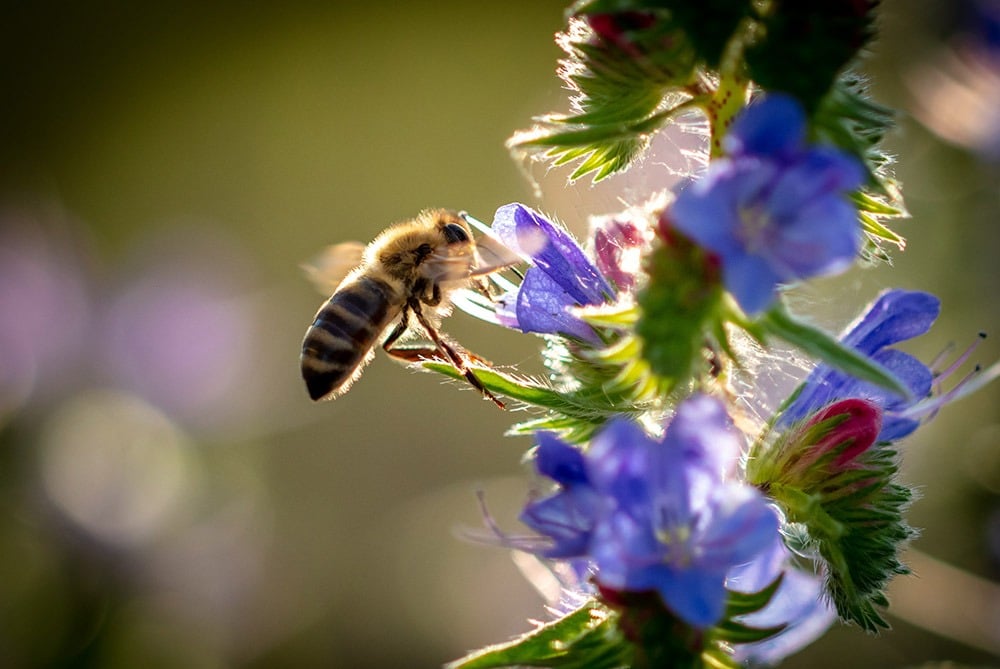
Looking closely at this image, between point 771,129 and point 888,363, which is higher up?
point 771,129

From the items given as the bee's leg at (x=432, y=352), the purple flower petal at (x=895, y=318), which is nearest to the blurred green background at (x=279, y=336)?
the bee's leg at (x=432, y=352)

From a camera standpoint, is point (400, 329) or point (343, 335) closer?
point (343, 335)

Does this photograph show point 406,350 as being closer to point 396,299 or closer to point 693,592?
point 396,299

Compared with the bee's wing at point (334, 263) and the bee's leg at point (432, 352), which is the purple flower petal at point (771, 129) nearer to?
the bee's leg at point (432, 352)

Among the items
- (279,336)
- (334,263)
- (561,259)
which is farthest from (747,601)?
(279,336)

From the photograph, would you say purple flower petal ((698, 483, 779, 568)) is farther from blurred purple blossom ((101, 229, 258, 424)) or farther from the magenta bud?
blurred purple blossom ((101, 229, 258, 424))

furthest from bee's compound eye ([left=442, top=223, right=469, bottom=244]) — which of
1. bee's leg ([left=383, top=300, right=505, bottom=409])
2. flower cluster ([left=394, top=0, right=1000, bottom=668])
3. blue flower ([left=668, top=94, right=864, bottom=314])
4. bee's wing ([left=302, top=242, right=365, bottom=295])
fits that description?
blue flower ([left=668, top=94, right=864, bottom=314])

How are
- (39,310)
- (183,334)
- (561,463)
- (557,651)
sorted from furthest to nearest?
(183,334) → (39,310) → (557,651) → (561,463)

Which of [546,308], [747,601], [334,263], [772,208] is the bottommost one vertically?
[334,263]
